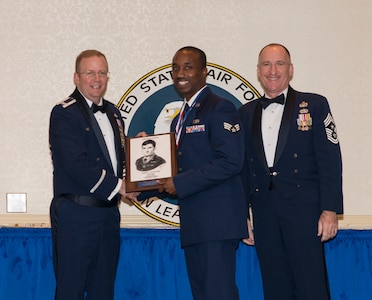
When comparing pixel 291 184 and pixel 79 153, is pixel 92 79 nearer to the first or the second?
pixel 79 153

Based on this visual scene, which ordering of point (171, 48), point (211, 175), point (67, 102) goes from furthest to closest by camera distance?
1. point (171, 48)
2. point (67, 102)
3. point (211, 175)

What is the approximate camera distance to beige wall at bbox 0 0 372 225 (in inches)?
227

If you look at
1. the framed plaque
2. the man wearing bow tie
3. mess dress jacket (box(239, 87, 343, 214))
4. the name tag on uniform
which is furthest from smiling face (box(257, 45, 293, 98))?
the framed plaque

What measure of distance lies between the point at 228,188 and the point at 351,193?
7.59ft

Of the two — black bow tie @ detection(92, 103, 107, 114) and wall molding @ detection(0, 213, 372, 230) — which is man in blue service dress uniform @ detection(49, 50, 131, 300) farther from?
wall molding @ detection(0, 213, 372, 230)

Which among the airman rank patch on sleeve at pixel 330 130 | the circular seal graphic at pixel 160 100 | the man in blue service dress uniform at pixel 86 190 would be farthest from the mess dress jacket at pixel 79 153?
the circular seal graphic at pixel 160 100

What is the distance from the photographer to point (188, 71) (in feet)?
13.0

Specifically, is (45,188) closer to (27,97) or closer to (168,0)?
(27,97)

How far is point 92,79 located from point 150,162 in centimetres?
69

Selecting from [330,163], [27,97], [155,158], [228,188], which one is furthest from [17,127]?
[330,163]

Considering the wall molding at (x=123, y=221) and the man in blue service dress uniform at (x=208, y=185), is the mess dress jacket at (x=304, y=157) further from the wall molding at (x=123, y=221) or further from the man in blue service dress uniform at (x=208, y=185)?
the wall molding at (x=123, y=221)

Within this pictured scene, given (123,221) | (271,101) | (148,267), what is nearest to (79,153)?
(148,267)

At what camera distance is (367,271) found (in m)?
4.53

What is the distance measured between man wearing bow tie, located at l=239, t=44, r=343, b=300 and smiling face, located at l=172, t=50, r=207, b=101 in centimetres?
53
